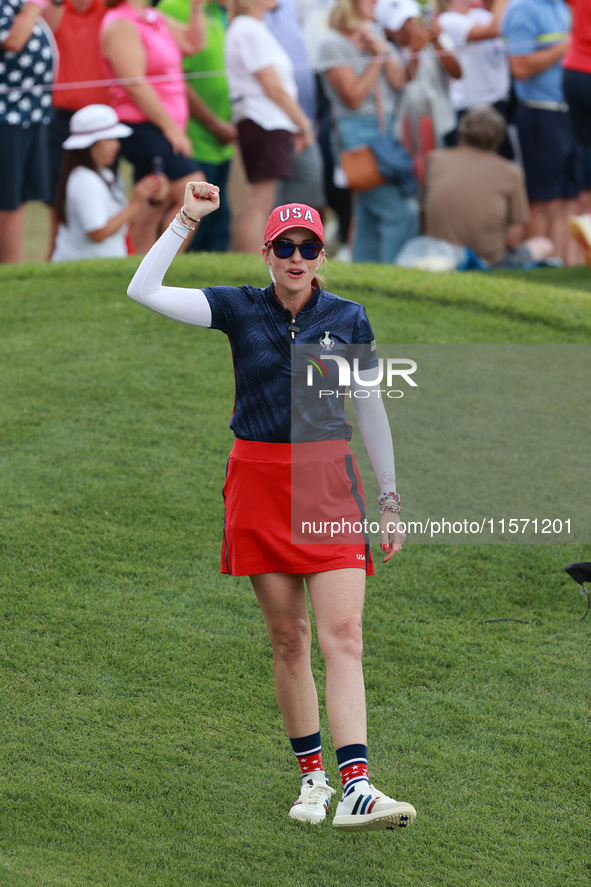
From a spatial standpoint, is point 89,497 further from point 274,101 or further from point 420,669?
point 274,101

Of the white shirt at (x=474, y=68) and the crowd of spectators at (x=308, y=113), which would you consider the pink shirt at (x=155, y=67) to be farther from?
the white shirt at (x=474, y=68)

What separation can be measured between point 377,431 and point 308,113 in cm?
770

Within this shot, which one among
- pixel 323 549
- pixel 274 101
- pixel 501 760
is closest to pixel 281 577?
pixel 323 549

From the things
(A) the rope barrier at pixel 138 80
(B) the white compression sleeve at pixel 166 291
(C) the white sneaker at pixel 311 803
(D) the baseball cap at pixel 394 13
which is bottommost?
(C) the white sneaker at pixel 311 803

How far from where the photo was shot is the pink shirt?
9734 millimetres

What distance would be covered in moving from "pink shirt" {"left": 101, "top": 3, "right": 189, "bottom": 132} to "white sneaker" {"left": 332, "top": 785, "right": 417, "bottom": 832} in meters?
7.26

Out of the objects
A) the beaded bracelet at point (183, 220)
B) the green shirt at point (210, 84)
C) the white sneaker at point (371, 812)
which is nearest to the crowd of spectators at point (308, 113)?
the green shirt at point (210, 84)

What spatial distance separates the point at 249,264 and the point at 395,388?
2.11 meters

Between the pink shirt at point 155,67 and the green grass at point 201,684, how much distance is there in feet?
9.40

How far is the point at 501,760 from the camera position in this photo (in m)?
4.48

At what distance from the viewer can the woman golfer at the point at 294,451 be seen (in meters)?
3.87

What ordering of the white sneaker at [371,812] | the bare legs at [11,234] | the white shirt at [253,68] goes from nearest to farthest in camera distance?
1. the white sneaker at [371,812]
2. the bare legs at [11,234]
3. the white shirt at [253,68]

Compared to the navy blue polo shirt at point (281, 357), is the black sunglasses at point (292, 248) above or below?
above

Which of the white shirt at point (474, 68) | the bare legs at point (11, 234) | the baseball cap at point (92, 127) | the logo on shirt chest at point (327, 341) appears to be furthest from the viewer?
the white shirt at point (474, 68)
